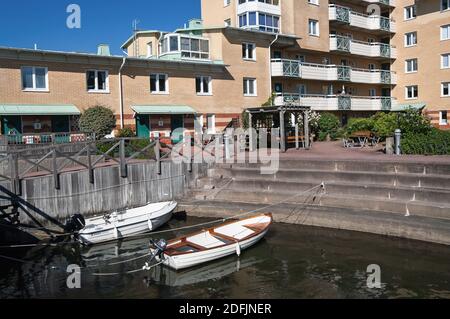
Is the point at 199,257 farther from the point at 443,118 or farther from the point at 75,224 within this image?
the point at 443,118

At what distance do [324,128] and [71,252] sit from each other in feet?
80.9

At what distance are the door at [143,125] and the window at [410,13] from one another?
101 feet

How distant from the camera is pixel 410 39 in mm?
46969

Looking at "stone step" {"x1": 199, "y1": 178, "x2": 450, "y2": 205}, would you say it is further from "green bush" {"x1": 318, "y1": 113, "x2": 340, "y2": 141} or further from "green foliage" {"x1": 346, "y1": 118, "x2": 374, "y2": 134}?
"green bush" {"x1": 318, "y1": 113, "x2": 340, "y2": 141}

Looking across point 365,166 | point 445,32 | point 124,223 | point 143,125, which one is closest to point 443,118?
point 445,32

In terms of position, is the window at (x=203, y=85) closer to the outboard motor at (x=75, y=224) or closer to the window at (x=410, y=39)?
A: the outboard motor at (x=75, y=224)

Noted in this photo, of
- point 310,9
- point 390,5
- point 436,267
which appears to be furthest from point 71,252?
point 390,5

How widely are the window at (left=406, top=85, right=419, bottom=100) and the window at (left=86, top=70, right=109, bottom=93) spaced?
3138 cm

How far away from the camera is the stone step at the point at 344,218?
13461 millimetres

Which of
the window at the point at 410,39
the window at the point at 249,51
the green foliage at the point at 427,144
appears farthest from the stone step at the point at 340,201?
the window at the point at 410,39

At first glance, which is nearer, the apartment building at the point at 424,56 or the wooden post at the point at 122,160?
the wooden post at the point at 122,160

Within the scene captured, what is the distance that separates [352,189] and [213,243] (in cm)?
587

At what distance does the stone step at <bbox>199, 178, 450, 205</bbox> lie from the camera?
48.5 ft

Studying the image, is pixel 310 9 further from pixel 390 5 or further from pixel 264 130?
pixel 264 130
